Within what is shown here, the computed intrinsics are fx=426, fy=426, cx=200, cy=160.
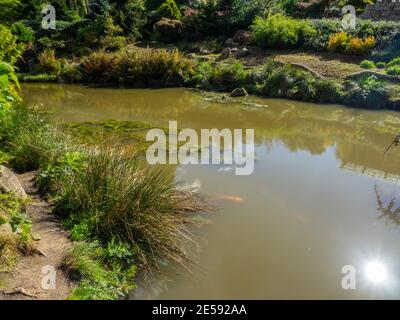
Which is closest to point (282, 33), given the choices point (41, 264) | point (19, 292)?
point (41, 264)

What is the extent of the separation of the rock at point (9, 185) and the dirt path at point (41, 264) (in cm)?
16

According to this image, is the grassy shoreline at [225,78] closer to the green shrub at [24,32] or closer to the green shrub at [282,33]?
the green shrub at [282,33]

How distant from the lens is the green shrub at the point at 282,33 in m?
15.9

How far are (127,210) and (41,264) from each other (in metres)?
0.98

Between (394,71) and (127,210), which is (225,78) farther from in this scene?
(127,210)

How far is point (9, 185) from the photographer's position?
181 inches

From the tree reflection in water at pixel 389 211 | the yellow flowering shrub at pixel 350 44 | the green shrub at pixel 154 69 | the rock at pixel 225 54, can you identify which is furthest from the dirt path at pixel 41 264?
the yellow flowering shrub at pixel 350 44

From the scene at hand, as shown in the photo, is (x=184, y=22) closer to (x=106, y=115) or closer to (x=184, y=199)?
(x=106, y=115)

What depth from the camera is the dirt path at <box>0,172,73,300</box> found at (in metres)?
3.39

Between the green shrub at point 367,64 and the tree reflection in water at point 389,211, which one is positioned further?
the green shrub at point 367,64

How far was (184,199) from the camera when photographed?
520 cm

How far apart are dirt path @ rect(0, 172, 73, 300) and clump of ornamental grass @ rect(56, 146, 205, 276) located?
0.18 m

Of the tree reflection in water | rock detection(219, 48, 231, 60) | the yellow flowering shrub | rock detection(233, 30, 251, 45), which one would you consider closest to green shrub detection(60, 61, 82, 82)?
rock detection(219, 48, 231, 60)
